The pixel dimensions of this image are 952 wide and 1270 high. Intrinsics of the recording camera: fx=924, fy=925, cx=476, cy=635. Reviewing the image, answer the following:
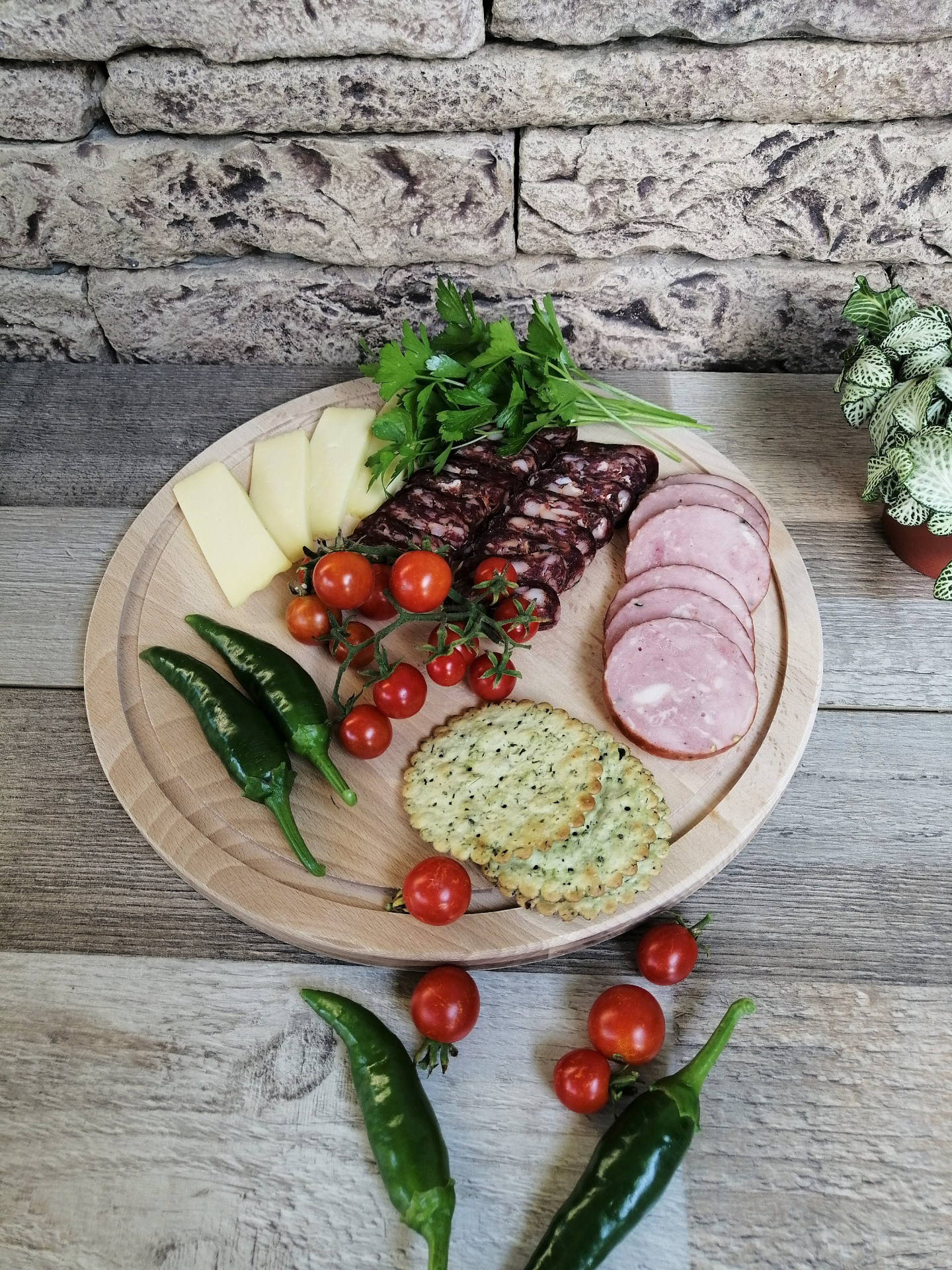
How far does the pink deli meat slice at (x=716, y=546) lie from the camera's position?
1.90 metres

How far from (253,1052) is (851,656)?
1.40 m

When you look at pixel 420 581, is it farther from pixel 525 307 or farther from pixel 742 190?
pixel 742 190

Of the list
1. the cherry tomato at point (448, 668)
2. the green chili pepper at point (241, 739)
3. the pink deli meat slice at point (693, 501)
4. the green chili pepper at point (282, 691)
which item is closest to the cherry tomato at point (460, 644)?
the cherry tomato at point (448, 668)

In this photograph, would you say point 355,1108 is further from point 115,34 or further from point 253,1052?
point 115,34

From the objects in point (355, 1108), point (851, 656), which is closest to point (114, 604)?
point (355, 1108)

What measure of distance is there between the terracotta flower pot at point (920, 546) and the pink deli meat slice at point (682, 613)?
1.61 ft

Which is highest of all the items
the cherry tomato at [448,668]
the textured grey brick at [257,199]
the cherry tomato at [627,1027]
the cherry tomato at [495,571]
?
the textured grey brick at [257,199]

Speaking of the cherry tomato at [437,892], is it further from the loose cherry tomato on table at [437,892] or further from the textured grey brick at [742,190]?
the textured grey brick at [742,190]

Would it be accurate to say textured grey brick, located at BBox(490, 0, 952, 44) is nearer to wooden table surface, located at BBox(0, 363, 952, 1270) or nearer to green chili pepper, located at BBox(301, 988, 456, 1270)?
wooden table surface, located at BBox(0, 363, 952, 1270)

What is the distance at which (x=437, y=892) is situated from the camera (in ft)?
4.81

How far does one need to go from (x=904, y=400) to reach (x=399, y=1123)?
162 centimetres

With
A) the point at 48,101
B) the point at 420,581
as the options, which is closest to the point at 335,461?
the point at 420,581

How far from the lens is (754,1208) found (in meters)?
1.34

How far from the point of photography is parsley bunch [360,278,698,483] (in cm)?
203
